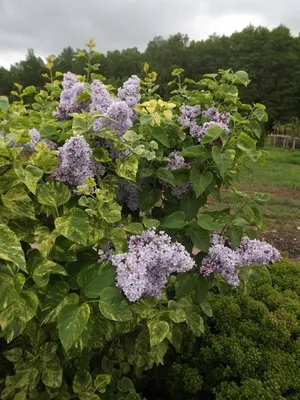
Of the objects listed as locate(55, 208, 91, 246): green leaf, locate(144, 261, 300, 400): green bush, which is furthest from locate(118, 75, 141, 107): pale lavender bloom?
locate(144, 261, 300, 400): green bush

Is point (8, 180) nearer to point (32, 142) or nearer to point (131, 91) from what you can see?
point (32, 142)

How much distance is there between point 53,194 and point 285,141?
30.3 m

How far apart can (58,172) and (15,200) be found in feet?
0.68

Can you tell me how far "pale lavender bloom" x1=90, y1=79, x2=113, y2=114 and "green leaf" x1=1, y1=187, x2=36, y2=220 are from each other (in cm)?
48

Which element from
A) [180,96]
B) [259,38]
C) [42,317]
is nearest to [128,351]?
[42,317]

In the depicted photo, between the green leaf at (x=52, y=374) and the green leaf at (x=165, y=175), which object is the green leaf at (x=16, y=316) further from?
the green leaf at (x=165, y=175)

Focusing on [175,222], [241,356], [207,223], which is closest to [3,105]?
[175,222]

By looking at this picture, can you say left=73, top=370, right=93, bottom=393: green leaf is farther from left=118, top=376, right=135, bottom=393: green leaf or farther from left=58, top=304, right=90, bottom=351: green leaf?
left=58, top=304, right=90, bottom=351: green leaf

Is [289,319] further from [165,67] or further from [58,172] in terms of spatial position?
[165,67]

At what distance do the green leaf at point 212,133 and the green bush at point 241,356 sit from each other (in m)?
0.73

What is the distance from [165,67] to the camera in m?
48.8

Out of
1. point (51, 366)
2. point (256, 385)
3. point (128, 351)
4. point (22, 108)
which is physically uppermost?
point (22, 108)

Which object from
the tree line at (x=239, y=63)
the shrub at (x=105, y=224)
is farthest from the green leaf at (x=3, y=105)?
the tree line at (x=239, y=63)

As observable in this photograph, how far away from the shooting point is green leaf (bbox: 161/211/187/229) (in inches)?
70.9
